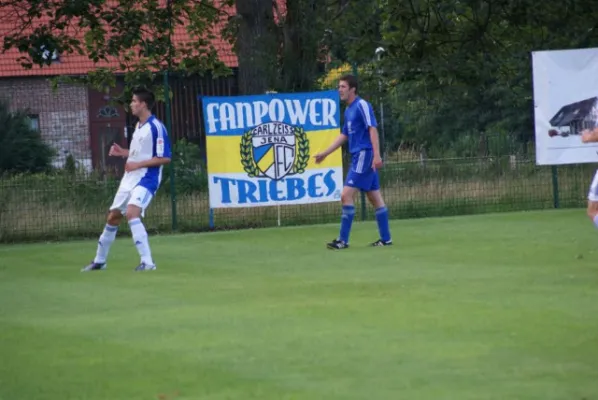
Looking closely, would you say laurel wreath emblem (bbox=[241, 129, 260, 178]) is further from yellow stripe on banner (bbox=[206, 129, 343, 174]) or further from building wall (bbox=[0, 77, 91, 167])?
building wall (bbox=[0, 77, 91, 167])

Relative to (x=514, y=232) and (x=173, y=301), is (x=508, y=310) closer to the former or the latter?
(x=173, y=301)

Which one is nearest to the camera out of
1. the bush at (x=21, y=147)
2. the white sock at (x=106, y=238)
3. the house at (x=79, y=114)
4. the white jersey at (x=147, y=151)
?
the white jersey at (x=147, y=151)

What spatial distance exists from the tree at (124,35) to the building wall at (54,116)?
11.0 ft

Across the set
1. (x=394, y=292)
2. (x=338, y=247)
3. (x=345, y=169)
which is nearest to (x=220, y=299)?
(x=394, y=292)

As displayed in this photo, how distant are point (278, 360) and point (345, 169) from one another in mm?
14145

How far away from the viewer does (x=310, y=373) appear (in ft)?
24.8

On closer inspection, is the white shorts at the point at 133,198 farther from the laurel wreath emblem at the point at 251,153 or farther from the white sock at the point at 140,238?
the laurel wreath emblem at the point at 251,153

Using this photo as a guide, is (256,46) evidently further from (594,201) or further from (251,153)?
(594,201)

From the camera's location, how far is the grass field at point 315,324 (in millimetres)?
7289

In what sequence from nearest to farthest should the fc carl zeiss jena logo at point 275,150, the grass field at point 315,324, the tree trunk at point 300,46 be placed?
the grass field at point 315,324
the fc carl zeiss jena logo at point 275,150
the tree trunk at point 300,46

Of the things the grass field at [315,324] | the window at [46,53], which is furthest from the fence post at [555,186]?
the window at [46,53]

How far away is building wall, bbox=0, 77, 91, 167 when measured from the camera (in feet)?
73.8

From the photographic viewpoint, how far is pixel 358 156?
16609 millimetres

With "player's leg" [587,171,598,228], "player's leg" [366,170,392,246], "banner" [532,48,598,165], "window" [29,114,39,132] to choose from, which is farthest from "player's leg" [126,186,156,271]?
"banner" [532,48,598,165]
